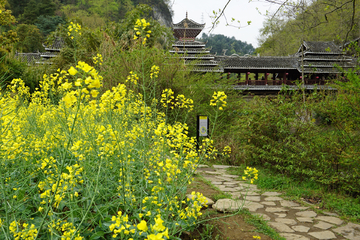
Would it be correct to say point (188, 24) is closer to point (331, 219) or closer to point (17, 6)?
point (331, 219)

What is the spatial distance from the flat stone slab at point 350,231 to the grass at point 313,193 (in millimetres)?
192

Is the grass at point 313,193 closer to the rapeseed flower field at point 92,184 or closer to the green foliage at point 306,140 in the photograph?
the green foliage at point 306,140

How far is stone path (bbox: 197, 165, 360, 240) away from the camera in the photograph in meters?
2.88

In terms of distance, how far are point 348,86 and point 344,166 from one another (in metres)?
1.27

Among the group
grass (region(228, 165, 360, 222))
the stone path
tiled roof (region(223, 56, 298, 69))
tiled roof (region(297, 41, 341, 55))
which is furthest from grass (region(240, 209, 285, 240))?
tiled roof (region(297, 41, 341, 55))

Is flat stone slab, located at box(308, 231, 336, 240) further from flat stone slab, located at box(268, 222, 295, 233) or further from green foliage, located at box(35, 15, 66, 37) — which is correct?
green foliage, located at box(35, 15, 66, 37)

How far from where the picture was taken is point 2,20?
35.6 ft

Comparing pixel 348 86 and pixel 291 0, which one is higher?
pixel 291 0

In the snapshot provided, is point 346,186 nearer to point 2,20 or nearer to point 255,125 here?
point 255,125

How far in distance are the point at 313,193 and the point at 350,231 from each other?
1.16 meters

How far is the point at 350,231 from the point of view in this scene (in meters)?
2.98

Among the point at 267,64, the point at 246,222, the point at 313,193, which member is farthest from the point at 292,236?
the point at 267,64

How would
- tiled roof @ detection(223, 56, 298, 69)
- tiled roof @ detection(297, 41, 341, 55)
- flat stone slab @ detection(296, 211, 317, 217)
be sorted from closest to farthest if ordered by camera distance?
flat stone slab @ detection(296, 211, 317, 217) < tiled roof @ detection(223, 56, 298, 69) < tiled roof @ detection(297, 41, 341, 55)

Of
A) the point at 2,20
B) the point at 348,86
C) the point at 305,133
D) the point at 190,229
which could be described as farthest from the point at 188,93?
the point at 2,20
